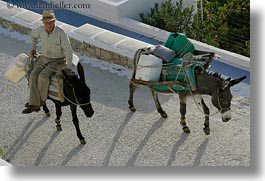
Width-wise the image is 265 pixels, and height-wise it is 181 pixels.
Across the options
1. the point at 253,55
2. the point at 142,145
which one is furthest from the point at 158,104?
the point at 253,55

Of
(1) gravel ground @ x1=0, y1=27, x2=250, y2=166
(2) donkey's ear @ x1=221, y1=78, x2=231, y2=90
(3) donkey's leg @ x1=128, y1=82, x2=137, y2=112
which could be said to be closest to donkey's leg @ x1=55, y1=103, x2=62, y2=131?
(1) gravel ground @ x1=0, y1=27, x2=250, y2=166

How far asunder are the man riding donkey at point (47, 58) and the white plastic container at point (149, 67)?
100 cm

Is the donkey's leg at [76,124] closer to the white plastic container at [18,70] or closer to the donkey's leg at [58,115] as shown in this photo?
the donkey's leg at [58,115]

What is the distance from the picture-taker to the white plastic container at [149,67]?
31.9 ft

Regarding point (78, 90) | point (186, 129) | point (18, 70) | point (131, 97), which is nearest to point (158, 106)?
point (131, 97)

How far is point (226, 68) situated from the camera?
11.4 metres

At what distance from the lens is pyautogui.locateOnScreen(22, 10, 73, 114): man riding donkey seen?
9.48m

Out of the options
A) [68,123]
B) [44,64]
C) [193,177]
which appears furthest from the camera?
[68,123]

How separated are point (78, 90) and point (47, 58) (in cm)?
68

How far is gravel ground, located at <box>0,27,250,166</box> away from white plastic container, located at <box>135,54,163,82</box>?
2.59ft

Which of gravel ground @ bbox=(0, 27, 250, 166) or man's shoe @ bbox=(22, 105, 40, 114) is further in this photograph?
man's shoe @ bbox=(22, 105, 40, 114)

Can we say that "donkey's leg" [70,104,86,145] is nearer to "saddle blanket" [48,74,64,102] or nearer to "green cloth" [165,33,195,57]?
"saddle blanket" [48,74,64,102]

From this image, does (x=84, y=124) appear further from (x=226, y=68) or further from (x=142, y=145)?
(x=226, y=68)

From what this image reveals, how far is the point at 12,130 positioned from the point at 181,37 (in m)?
2.76
